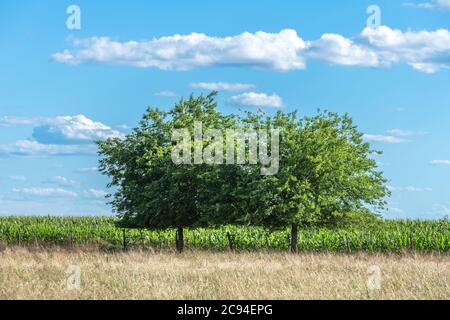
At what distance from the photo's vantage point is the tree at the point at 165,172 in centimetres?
3203

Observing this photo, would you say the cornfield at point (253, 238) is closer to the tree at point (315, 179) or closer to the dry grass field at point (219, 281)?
the tree at point (315, 179)

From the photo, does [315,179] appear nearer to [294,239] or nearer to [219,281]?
[294,239]

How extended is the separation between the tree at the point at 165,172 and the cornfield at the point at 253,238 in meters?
4.02

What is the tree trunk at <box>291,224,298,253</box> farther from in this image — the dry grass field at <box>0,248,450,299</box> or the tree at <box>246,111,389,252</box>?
the dry grass field at <box>0,248,450,299</box>

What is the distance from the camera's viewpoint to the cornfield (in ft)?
115

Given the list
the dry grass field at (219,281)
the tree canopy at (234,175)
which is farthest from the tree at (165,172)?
the dry grass field at (219,281)

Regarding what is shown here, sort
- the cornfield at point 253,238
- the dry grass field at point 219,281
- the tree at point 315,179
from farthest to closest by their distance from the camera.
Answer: the cornfield at point 253,238 < the tree at point 315,179 < the dry grass field at point 219,281

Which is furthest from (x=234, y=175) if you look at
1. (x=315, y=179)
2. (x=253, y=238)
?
(x=253, y=238)

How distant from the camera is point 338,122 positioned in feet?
97.6

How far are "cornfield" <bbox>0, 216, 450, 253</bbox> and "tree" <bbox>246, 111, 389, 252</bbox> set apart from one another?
6.25ft

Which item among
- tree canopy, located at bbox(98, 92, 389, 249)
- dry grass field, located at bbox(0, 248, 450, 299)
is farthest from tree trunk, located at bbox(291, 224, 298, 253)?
dry grass field, located at bbox(0, 248, 450, 299)

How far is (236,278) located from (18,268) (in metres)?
7.14

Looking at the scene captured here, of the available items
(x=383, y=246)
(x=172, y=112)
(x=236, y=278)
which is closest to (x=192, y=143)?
(x=172, y=112)

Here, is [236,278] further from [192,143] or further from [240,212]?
[192,143]
